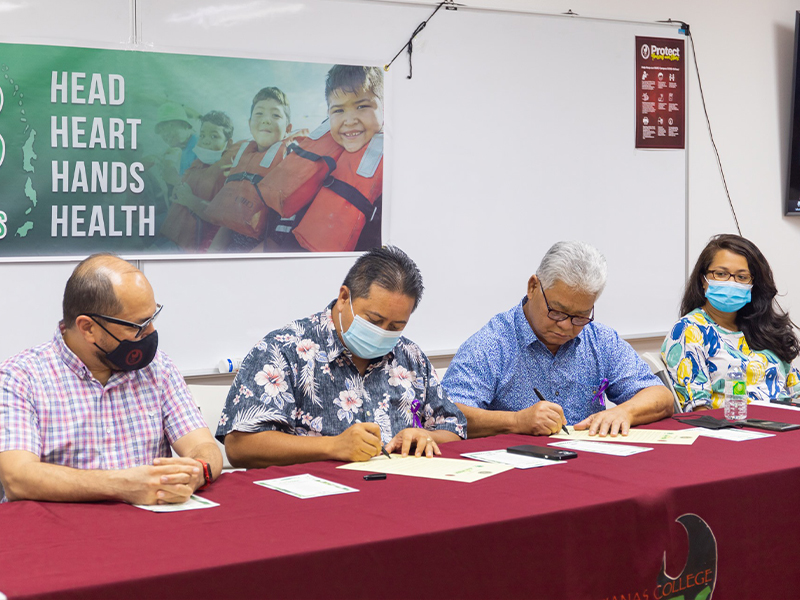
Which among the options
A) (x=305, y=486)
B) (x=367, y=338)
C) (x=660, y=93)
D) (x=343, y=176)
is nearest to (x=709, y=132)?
(x=660, y=93)

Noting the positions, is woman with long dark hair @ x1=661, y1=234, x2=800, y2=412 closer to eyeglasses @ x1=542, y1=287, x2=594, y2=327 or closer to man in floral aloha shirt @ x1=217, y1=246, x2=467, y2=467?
eyeglasses @ x1=542, y1=287, x2=594, y2=327

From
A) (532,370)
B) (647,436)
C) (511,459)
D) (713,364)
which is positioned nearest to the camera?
(511,459)

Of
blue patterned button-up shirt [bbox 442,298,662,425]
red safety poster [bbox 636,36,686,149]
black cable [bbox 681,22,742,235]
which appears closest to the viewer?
blue patterned button-up shirt [bbox 442,298,662,425]

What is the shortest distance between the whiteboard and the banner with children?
8 centimetres

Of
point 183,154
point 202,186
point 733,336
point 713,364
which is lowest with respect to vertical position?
point 713,364

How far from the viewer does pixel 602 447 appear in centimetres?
214

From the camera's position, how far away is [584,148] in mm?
4074

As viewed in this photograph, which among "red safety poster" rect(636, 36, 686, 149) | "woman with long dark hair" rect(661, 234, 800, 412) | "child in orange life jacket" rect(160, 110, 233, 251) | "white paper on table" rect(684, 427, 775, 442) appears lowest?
"white paper on table" rect(684, 427, 775, 442)

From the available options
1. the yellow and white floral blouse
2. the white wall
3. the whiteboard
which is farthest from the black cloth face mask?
the white wall

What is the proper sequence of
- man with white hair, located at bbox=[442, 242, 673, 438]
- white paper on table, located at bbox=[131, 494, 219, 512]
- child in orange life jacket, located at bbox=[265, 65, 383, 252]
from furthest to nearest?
child in orange life jacket, located at bbox=[265, 65, 383, 252] < man with white hair, located at bbox=[442, 242, 673, 438] < white paper on table, located at bbox=[131, 494, 219, 512]

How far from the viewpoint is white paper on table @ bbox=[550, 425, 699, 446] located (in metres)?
2.21

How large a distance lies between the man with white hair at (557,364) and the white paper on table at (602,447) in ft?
0.55

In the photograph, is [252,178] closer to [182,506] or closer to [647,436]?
[647,436]

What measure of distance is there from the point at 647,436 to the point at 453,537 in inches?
41.7
